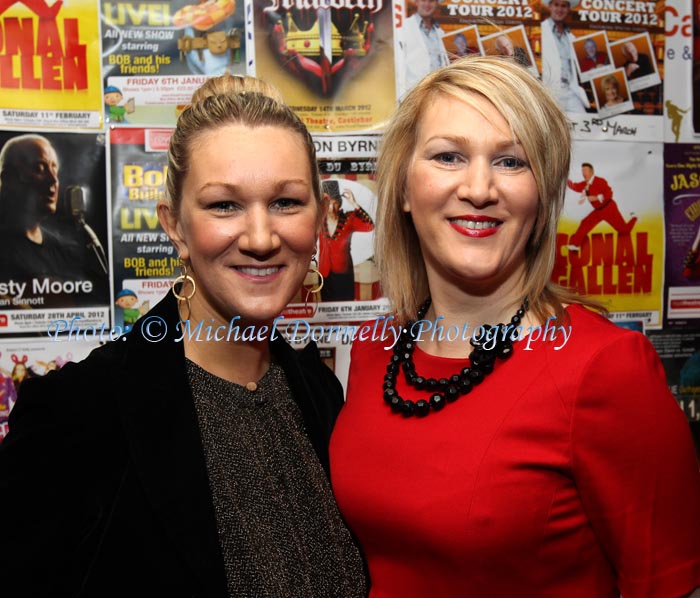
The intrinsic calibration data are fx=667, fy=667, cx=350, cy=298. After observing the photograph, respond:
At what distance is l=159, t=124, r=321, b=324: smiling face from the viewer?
1.10 meters

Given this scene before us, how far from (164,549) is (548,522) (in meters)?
0.59

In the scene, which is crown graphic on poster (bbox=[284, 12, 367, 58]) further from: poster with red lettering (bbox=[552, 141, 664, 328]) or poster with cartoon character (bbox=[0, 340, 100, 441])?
poster with cartoon character (bbox=[0, 340, 100, 441])

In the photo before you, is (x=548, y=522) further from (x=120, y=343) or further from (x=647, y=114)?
(x=647, y=114)

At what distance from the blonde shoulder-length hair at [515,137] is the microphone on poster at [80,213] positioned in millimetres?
683

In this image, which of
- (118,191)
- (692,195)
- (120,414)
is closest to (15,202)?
(118,191)

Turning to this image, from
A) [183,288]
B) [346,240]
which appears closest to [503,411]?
[183,288]

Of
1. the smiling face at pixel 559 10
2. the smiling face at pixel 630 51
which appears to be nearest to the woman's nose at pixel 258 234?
the smiling face at pixel 559 10

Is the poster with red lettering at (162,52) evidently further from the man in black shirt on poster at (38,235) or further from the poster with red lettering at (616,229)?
the poster with red lettering at (616,229)

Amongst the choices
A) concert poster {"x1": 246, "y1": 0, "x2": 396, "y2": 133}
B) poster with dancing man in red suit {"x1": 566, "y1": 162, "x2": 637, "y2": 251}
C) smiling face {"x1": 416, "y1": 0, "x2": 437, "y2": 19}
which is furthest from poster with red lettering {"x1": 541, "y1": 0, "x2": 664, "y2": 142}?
concert poster {"x1": 246, "y1": 0, "x2": 396, "y2": 133}

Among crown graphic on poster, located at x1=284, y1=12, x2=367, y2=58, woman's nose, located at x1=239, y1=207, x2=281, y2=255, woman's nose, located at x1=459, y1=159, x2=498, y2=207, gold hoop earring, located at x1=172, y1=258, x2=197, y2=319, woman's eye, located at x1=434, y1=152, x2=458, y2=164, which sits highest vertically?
crown graphic on poster, located at x1=284, y1=12, x2=367, y2=58

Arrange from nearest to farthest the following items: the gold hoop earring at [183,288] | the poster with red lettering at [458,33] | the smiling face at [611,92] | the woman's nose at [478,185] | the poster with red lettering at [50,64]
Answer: the woman's nose at [478,185] → the gold hoop earring at [183,288] → the poster with red lettering at [50,64] → the poster with red lettering at [458,33] → the smiling face at [611,92]

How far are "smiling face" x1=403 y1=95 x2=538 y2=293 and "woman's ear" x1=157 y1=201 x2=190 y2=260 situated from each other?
423 mm

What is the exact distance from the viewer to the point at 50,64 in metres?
1.53

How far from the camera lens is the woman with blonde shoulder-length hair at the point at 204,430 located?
1000 mm
